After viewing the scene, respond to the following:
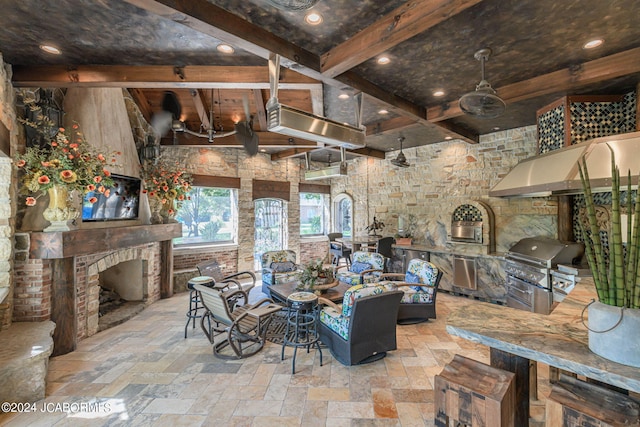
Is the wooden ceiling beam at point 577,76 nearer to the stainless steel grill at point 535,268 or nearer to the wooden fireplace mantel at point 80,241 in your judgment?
the stainless steel grill at point 535,268

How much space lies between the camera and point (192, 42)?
252 centimetres

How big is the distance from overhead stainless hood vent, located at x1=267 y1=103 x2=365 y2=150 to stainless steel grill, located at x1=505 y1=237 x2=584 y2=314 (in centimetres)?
299

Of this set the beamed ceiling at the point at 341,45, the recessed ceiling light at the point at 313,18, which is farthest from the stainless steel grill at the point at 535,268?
the recessed ceiling light at the point at 313,18

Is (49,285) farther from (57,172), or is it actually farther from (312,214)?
(312,214)

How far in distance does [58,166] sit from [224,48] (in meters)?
2.11

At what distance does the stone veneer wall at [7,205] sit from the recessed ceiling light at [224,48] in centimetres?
219

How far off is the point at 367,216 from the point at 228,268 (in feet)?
12.8

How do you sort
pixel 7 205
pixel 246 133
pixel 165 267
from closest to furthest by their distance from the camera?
pixel 7 205 < pixel 246 133 < pixel 165 267

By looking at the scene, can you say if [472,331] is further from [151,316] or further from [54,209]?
[151,316]

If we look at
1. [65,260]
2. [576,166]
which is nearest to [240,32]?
[65,260]

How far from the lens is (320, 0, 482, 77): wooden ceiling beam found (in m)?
1.86

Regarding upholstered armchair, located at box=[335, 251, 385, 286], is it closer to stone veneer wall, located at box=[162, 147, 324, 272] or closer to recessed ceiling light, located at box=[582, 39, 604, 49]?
stone veneer wall, located at box=[162, 147, 324, 272]

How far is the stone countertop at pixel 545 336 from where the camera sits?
1.29m

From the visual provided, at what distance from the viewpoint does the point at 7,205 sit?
113 inches
